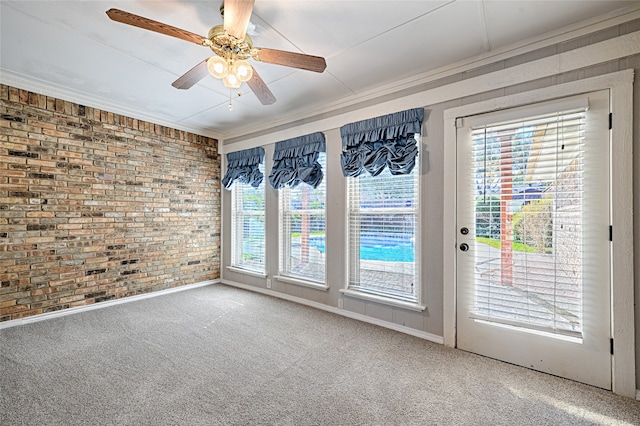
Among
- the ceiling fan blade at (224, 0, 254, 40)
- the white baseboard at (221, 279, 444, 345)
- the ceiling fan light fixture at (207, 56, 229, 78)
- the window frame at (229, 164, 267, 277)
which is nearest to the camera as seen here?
the ceiling fan blade at (224, 0, 254, 40)

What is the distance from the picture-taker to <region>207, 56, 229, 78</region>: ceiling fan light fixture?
6.11 ft

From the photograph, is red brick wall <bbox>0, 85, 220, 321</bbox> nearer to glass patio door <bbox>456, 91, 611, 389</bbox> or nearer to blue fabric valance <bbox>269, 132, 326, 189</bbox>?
blue fabric valance <bbox>269, 132, 326, 189</bbox>

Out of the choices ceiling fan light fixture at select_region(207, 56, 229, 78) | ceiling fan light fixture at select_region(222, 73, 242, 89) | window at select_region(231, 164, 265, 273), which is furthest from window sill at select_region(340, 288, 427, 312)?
ceiling fan light fixture at select_region(207, 56, 229, 78)

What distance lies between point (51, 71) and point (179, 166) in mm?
1809

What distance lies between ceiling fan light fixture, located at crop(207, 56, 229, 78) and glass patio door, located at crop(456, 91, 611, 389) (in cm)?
207

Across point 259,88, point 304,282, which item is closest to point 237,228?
point 304,282

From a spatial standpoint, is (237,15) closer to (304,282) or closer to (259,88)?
(259,88)

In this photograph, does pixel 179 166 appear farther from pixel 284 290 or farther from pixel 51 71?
pixel 284 290

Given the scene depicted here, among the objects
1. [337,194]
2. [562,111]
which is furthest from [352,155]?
[562,111]

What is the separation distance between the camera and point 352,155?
320 cm

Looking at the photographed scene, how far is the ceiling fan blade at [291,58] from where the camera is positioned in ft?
6.14

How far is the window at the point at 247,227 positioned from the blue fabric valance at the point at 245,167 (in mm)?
97

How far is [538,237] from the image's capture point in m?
2.23

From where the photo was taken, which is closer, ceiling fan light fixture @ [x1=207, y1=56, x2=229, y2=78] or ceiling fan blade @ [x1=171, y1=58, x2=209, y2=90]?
ceiling fan light fixture @ [x1=207, y1=56, x2=229, y2=78]
